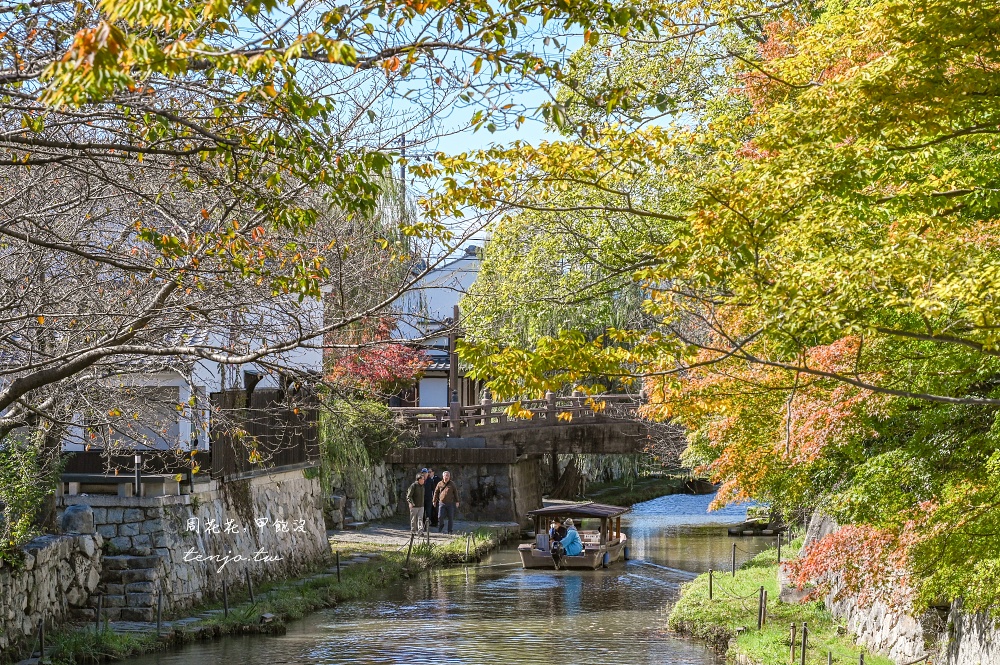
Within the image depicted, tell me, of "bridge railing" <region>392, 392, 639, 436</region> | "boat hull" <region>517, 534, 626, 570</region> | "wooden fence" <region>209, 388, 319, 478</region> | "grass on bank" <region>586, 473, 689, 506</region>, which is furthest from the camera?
"grass on bank" <region>586, 473, 689, 506</region>

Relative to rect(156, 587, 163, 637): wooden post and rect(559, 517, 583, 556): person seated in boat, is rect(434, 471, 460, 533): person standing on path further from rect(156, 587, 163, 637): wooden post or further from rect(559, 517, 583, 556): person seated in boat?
rect(156, 587, 163, 637): wooden post

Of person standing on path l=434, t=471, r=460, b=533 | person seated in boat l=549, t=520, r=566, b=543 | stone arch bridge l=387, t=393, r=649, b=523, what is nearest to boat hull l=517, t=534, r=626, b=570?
person seated in boat l=549, t=520, r=566, b=543

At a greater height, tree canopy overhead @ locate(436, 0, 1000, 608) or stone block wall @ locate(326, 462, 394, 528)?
tree canopy overhead @ locate(436, 0, 1000, 608)

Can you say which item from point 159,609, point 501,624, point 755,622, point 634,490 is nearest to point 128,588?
point 159,609

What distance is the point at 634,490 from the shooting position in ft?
156

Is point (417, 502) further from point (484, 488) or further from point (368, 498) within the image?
point (484, 488)

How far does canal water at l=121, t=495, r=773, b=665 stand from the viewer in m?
15.5

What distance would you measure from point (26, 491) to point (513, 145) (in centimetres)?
782

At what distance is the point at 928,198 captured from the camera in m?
8.40

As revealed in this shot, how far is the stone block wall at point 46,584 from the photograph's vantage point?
14.0 meters

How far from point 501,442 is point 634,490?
44.3ft

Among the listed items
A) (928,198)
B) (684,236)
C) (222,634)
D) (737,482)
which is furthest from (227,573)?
(928,198)

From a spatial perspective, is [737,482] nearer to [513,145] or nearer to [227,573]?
[513,145]

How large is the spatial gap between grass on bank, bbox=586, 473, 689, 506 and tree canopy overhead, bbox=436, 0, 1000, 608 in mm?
32198
